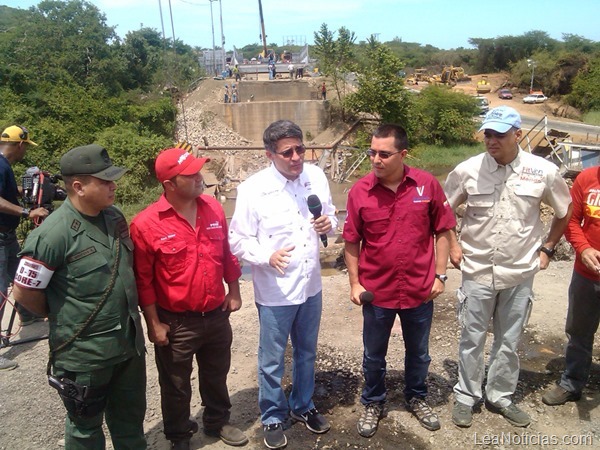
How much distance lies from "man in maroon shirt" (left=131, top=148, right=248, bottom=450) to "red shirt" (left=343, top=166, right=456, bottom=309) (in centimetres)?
93

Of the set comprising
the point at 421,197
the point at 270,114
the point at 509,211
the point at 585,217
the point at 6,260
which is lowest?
the point at 270,114

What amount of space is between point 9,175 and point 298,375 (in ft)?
10.7

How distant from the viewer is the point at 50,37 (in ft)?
94.1

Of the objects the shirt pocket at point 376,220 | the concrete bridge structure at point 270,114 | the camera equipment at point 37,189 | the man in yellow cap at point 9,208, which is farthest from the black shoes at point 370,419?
the concrete bridge structure at point 270,114

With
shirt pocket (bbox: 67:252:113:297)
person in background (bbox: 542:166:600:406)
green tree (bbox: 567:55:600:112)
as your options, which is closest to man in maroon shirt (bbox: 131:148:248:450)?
shirt pocket (bbox: 67:252:113:297)

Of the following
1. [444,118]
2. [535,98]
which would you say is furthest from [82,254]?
[535,98]

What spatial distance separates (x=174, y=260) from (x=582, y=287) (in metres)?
2.87

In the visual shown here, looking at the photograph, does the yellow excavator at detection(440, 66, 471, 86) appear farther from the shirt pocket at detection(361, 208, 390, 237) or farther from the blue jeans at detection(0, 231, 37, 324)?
the shirt pocket at detection(361, 208, 390, 237)

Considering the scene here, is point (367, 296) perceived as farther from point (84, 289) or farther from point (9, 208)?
point (9, 208)

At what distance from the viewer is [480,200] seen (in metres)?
3.26

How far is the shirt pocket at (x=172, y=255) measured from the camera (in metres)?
2.86

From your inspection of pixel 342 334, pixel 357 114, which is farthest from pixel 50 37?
pixel 342 334

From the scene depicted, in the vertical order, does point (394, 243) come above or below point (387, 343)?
above

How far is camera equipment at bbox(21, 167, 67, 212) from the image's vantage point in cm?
461
